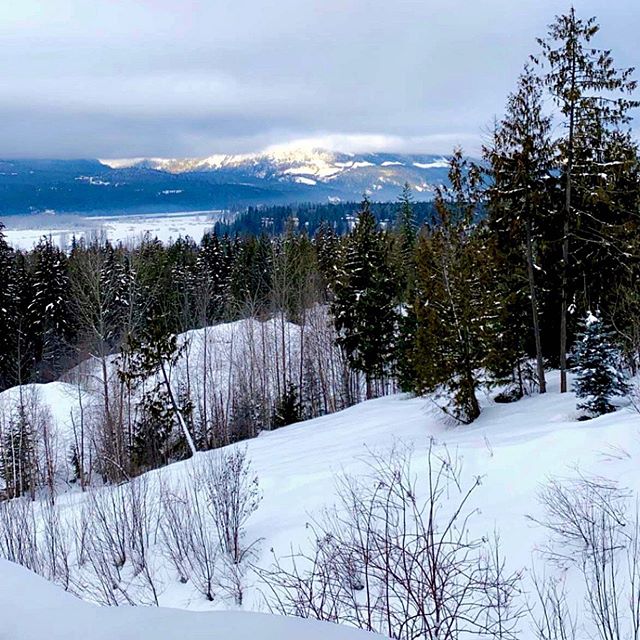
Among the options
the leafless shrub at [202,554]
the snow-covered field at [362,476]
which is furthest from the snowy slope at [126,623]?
the leafless shrub at [202,554]

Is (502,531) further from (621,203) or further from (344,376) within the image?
(344,376)

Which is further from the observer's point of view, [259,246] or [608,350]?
[259,246]

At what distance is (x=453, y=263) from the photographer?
15.6 metres

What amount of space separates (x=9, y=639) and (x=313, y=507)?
7785mm

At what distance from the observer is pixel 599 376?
1277 centimetres

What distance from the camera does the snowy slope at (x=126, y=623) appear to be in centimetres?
212

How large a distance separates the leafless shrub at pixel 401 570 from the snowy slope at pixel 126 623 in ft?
6.30

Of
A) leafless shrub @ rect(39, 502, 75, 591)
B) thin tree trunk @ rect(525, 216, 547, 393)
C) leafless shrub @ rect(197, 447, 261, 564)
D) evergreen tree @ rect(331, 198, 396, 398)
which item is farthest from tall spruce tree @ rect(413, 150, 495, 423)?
evergreen tree @ rect(331, 198, 396, 398)

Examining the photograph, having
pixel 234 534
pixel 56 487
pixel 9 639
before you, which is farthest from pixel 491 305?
pixel 56 487

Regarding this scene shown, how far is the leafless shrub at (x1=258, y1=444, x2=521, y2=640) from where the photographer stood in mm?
4559

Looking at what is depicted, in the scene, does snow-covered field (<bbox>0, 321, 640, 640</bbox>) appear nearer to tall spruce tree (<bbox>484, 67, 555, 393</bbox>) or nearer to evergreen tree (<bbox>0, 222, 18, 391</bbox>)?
tall spruce tree (<bbox>484, 67, 555, 393</bbox>)

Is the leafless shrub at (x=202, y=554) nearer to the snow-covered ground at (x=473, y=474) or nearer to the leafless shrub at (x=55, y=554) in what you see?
the snow-covered ground at (x=473, y=474)

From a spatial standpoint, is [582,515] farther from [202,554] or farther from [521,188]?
[521,188]

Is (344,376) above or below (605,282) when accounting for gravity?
below
